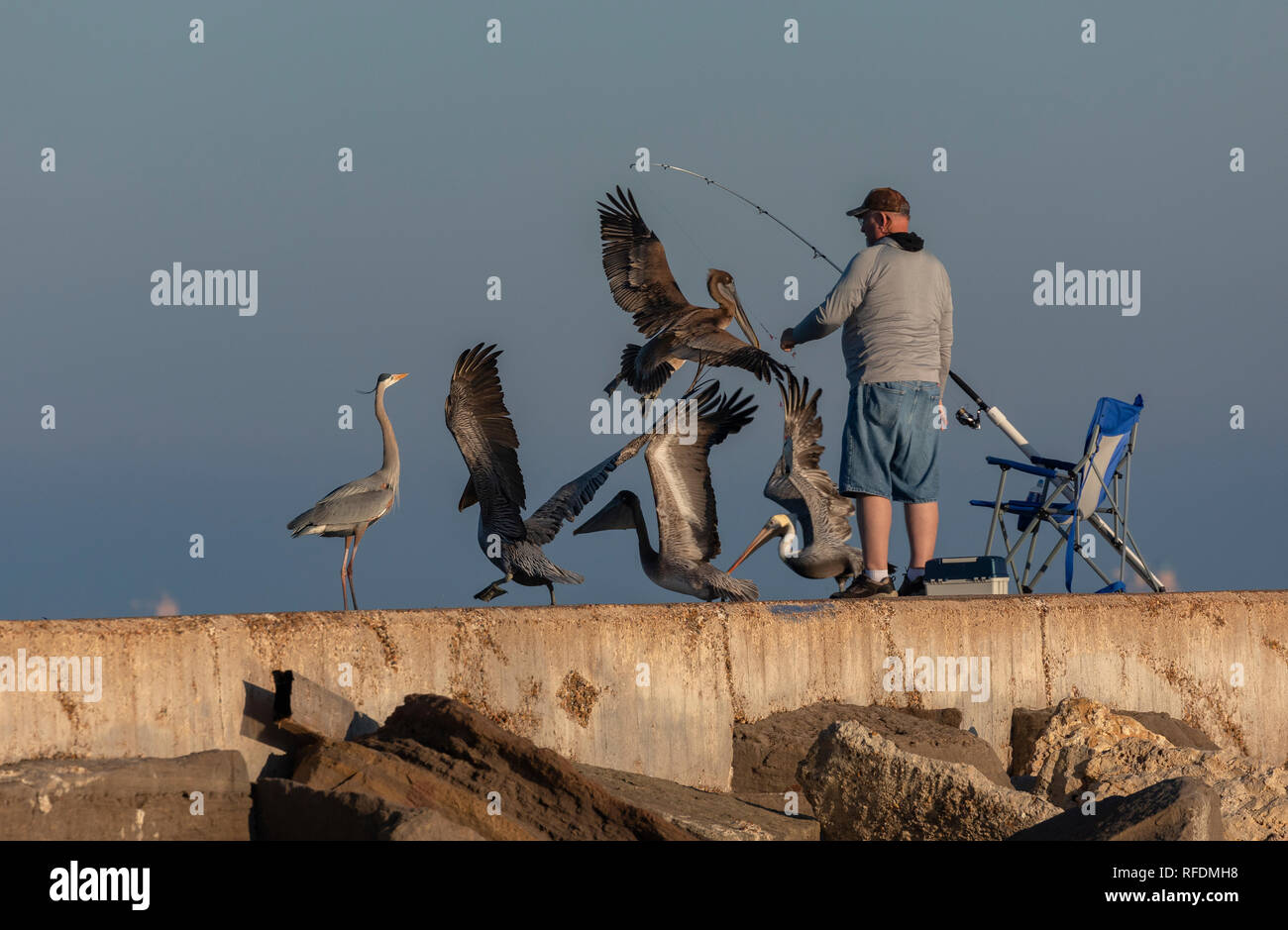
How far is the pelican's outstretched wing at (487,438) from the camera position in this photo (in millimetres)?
11922

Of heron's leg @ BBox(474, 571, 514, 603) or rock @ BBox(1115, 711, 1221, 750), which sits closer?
rock @ BBox(1115, 711, 1221, 750)

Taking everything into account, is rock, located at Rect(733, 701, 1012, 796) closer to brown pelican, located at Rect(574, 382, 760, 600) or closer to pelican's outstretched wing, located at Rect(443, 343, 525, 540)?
brown pelican, located at Rect(574, 382, 760, 600)

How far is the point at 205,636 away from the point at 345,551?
4.13m

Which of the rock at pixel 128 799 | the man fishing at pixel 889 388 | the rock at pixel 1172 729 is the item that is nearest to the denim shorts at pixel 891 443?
the man fishing at pixel 889 388

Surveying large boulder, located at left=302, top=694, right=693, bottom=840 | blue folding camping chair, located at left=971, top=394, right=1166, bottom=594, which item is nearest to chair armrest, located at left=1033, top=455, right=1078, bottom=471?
blue folding camping chair, located at left=971, top=394, right=1166, bottom=594

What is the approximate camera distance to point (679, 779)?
318 inches

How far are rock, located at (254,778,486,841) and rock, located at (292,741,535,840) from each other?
0.09 meters

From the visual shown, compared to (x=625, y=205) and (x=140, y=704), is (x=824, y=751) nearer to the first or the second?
(x=140, y=704)

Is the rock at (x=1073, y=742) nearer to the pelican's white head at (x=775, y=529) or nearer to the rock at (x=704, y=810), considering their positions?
the rock at (x=704, y=810)

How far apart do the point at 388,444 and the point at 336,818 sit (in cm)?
622

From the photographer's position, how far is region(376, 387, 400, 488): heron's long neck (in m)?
11.6

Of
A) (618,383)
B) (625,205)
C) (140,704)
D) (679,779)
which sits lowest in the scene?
(679,779)

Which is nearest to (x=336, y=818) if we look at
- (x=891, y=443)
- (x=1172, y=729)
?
(x=891, y=443)
